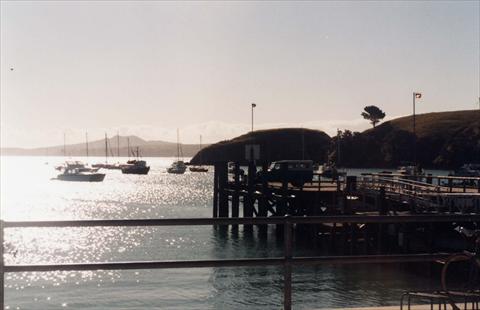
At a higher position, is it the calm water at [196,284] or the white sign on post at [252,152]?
the white sign on post at [252,152]

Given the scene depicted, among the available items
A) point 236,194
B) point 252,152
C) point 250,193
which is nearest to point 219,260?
point 250,193

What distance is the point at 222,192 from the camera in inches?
1911

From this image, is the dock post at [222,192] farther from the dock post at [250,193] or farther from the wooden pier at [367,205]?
the dock post at [250,193]

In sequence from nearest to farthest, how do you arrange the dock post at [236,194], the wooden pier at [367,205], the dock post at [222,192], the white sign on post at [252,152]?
1. the wooden pier at [367,205]
2. the dock post at [236,194]
3. the dock post at [222,192]
4. the white sign on post at [252,152]

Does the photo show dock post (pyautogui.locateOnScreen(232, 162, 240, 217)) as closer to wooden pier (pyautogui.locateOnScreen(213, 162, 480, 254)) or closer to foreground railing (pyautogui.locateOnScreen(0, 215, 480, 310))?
wooden pier (pyautogui.locateOnScreen(213, 162, 480, 254))

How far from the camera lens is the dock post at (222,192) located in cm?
4806

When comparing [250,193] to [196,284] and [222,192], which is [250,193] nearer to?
[222,192]

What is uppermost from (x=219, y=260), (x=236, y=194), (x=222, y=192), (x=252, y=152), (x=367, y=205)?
(x=252, y=152)

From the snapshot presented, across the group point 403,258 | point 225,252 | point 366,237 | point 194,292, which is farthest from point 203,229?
point 403,258

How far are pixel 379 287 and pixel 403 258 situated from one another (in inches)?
806

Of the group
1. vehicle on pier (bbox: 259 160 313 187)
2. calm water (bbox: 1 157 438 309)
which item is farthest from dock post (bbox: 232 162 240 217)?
calm water (bbox: 1 157 438 309)

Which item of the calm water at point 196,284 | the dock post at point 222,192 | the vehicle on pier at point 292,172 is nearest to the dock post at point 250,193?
the dock post at point 222,192

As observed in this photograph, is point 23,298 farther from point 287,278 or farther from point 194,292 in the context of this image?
point 287,278

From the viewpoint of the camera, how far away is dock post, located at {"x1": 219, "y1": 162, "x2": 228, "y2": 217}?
158 ft
